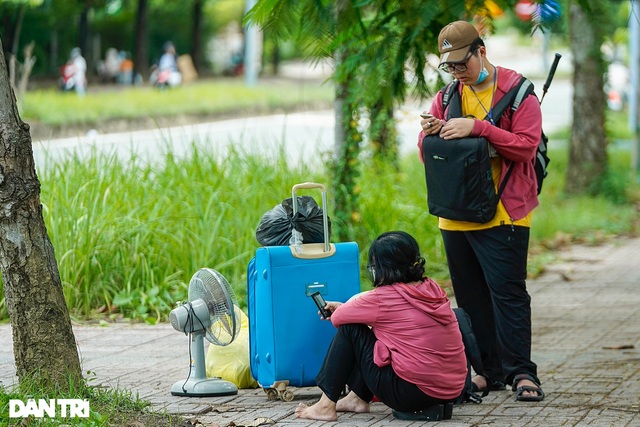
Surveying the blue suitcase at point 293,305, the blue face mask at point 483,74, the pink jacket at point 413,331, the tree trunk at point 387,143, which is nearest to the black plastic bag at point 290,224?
the blue suitcase at point 293,305

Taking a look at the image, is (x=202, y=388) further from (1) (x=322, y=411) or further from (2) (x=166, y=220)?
(2) (x=166, y=220)

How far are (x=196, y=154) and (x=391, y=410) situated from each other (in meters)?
4.78

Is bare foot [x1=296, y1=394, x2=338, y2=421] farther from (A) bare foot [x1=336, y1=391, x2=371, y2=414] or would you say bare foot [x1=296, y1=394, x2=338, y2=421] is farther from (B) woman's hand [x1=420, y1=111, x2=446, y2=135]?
(B) woman's hand [x1=420, y1=111, x2=446, y2=135]

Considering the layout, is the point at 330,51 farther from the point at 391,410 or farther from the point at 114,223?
the point at 114,223

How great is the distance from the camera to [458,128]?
214 inches

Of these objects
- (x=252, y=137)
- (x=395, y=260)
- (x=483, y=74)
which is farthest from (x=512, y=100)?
(x=252, y=137)

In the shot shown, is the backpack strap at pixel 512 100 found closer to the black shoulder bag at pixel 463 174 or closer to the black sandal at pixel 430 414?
the black shoulder bag at pixel 463 174

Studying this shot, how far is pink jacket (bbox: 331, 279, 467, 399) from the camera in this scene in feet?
16.5

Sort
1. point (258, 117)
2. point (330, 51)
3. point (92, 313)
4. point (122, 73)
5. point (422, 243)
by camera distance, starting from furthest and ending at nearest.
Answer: point (122, 73), point (258, 117), point (422, 243), point (92, 313), point (330, 51)

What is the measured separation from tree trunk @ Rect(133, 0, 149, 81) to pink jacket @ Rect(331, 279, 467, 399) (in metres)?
34.7

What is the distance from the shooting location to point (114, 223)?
864 cm

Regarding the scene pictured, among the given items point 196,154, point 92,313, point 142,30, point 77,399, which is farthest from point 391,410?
point 142,30

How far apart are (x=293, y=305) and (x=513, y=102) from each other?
1.51 metres

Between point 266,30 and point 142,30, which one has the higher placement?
point 142,30
